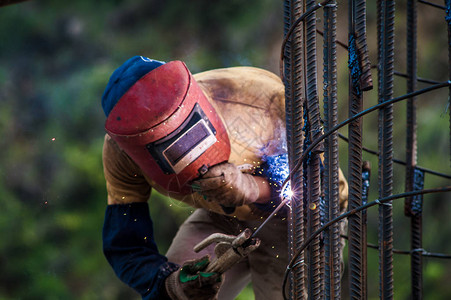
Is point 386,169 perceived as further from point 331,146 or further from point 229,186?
point 229,186

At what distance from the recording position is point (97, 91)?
623 centimetres

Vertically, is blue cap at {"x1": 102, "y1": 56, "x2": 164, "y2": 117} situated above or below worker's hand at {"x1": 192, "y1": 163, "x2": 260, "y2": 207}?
above

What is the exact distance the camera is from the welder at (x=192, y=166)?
1.61 meters

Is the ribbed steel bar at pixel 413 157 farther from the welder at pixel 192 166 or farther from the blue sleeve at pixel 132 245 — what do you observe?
the blue sleeve at pixel 132 245

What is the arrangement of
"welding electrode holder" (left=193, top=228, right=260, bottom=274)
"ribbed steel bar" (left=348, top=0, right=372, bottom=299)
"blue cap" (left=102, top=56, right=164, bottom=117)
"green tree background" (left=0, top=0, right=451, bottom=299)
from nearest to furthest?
"ribbed steel bar" (left=348, top=0, right=372, bottom=299)
"welding electrode holder" (left=193, top=228, right=260, bottom=274)
"blue cap" (left=102, top=56, right=164, bottom=117)
"green tree background" (left=0, top=0, right=451, bottom=299)

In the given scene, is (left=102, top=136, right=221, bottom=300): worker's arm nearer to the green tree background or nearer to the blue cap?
the blue cap

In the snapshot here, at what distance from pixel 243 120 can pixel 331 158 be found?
1.85ft

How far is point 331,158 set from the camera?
1346 millimetres

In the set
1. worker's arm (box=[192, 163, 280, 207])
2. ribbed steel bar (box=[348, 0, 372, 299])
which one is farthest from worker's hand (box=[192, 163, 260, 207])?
ribbed steel bar (box=[348, 0, 372, 299])

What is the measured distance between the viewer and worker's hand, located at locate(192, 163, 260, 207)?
5.37ft

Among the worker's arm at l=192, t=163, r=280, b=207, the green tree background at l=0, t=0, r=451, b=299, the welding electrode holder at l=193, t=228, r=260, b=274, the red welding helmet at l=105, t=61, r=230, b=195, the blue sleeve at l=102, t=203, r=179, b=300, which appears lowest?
the green tree background at l=0, t=0, r=451, b=299

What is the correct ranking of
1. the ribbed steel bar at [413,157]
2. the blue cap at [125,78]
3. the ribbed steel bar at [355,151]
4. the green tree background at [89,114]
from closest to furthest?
the ribbed steel bar at [355,151], the blue cap at [125,78], the ribbed steel bar at [413,157], the green tree background at [89,114]

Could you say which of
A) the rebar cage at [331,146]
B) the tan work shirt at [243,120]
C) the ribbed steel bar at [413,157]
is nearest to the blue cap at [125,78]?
the tan work shirt at [243,120]

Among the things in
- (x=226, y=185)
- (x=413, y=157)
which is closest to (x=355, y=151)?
(x=226, y=185)
